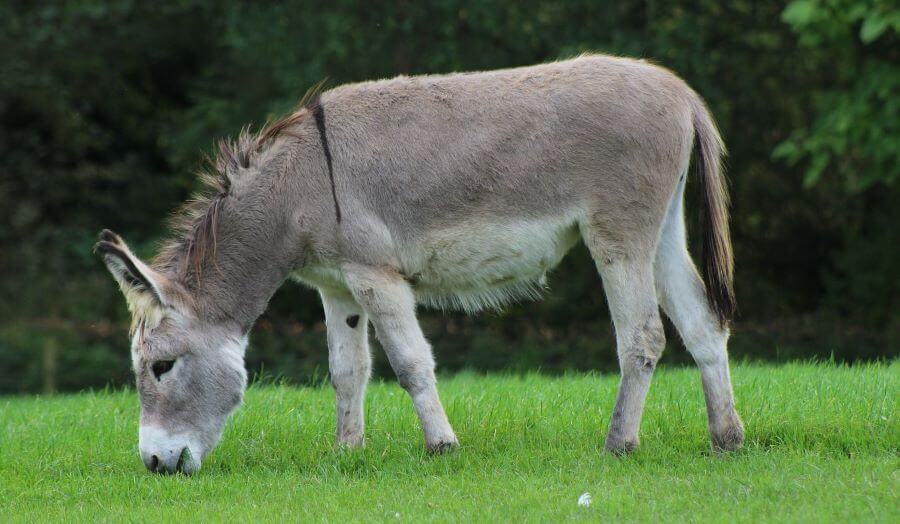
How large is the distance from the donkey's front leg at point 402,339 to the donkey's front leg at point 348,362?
57 cm

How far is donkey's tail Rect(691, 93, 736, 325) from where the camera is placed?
627 centimetres

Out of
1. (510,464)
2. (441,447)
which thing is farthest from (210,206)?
(510,464)

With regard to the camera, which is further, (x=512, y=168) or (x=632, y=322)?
(x=512, y=168)

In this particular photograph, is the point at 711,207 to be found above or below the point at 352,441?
above

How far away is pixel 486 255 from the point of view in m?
6.27

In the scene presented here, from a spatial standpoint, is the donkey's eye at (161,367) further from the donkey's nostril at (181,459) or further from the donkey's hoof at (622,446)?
the donkey's hoof at (622,446)

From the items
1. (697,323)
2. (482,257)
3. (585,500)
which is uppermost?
(482,257)

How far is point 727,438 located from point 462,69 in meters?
10.9

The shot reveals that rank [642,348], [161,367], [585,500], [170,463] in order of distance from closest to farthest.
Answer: [585,500], [642,348], [170,463], [161,367]

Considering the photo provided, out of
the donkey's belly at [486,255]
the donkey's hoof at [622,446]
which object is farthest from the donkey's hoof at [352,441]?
the donkey's hoof at [622,446]

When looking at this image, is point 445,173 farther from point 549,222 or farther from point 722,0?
point 722,0

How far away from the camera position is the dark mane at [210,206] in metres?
6.62

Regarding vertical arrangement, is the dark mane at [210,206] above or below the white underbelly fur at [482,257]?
above

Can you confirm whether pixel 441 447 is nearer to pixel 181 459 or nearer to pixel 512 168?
pixel 181 459
